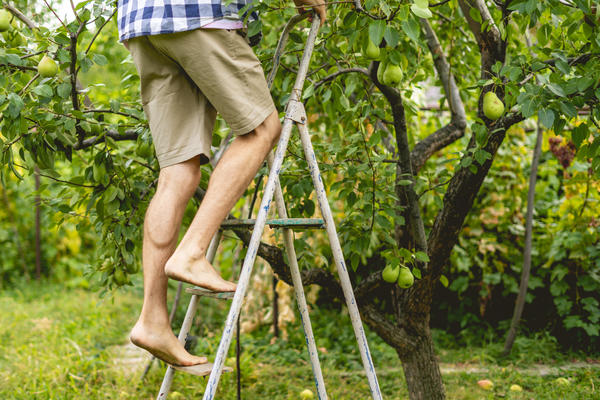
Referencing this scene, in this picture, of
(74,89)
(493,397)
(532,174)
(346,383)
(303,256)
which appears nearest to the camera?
(74,89)

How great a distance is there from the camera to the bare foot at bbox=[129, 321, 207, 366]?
4.75ft

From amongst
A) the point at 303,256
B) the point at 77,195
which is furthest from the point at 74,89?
the point at 303,256

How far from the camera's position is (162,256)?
5.06 feet

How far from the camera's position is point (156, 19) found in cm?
143

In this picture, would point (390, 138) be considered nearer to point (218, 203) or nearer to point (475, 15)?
point (475, 15)

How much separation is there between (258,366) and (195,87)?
6.05 ft

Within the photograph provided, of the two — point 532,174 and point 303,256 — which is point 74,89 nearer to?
point 303,256

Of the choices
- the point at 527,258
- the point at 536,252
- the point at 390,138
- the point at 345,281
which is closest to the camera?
the point at 345,281

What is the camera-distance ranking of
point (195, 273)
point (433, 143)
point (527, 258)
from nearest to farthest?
point (195, 273)
point (433, 143)
point (527, 258)

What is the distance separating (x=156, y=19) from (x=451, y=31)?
1.71 metres

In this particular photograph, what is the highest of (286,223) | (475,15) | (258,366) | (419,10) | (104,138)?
(475,15)

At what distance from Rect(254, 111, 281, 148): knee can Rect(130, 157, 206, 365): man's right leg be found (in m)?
0.22

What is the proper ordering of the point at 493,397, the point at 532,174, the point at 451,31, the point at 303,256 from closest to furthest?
1. the point at 303,256
2. the point at 493,397
3. the point at 451,31
4. the point at 532,174

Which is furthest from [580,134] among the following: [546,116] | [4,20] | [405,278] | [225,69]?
[4,20]
